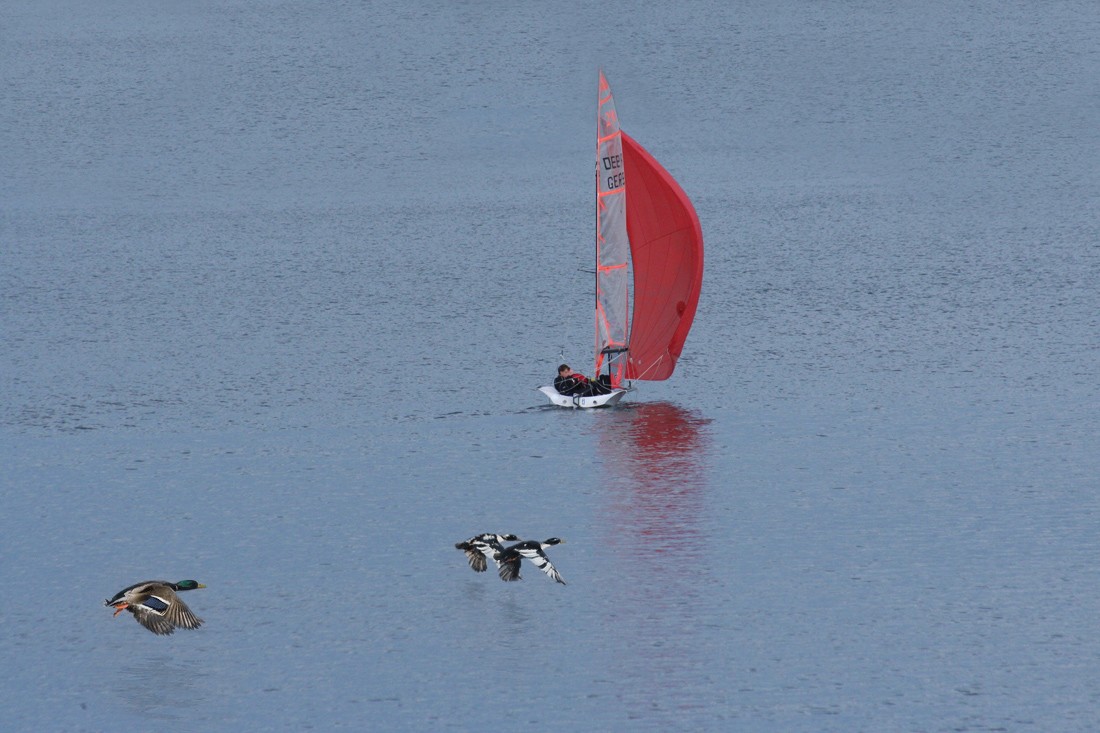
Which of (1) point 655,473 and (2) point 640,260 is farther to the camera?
(2) point 640,260

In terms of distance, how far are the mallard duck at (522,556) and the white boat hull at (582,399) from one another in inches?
890

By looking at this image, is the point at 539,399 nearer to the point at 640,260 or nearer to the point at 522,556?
the point at 640,260

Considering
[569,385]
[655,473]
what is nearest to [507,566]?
[655,473]

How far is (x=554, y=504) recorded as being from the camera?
171ft

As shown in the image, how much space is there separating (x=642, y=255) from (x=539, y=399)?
842 centimetres

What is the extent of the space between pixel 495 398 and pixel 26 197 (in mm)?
89298

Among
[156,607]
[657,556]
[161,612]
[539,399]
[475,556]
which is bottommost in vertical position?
[657,556]

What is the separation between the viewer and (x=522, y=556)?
41.4 meters

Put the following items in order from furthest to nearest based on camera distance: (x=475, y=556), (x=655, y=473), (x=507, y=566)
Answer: (x=655, y=473)
(x=475, y=556)
(x=507, y=566)

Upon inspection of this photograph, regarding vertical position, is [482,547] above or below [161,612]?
below

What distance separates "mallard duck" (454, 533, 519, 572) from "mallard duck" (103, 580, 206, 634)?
8586mm

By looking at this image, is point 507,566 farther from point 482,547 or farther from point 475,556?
point 475,556

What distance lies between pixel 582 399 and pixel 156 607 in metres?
30.5

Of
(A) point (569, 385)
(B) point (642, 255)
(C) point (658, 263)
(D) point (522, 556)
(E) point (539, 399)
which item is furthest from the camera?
(E) point (539, 399)
